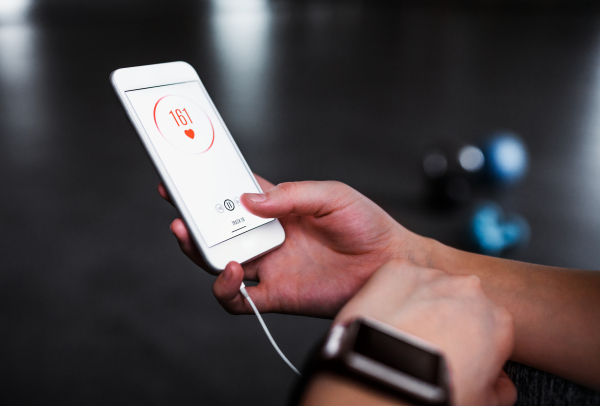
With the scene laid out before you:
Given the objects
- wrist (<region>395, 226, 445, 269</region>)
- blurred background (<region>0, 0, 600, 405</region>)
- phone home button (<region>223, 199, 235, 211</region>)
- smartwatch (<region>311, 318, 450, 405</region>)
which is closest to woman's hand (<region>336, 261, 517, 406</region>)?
smartwatch (<region>311, 318, 450, 405</region>)

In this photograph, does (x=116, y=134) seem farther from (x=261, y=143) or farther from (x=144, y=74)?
(x=144, y=74)

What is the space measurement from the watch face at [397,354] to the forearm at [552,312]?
253 millimetres

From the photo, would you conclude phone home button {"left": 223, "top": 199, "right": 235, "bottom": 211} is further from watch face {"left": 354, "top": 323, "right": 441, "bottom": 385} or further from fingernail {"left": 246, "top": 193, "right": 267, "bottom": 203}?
watch face {"left": 354, "top": 323, "right": 441, "bottom": 385}

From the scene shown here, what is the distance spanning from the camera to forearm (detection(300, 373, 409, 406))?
14.8 inches

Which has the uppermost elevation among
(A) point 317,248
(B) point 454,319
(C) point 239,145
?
(B) point 454,319

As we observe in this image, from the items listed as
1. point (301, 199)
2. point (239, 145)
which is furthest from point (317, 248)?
point (239, 145)

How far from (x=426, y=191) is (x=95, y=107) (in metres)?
1.94

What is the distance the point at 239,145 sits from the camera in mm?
2203

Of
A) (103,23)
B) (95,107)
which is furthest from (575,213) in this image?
(103,23)

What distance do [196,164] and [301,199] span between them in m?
0.21

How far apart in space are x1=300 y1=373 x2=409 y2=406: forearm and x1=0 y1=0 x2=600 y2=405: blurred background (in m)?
0.76

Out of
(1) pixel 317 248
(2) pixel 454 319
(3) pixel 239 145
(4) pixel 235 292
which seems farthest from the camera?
(3) pixel 239 145

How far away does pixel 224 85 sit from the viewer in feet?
9.39

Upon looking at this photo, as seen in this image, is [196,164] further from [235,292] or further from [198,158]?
[235,292]
